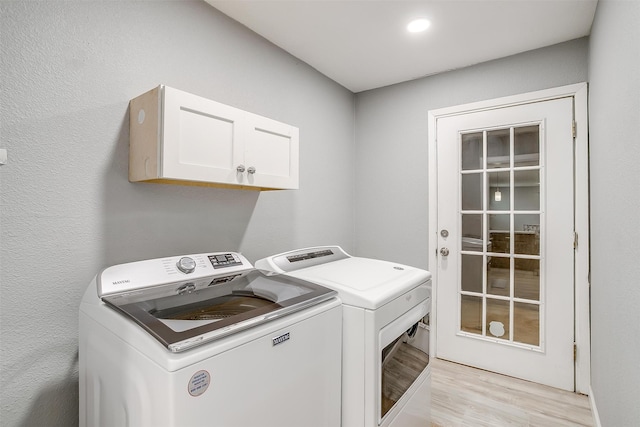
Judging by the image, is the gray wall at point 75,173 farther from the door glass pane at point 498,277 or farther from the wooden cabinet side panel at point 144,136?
the door glass pane at point 498,277

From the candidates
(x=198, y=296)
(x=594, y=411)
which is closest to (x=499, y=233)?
(x=594, y=411)

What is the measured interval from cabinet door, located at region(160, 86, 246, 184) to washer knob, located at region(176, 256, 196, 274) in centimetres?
40

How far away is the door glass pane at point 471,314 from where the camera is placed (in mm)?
2543

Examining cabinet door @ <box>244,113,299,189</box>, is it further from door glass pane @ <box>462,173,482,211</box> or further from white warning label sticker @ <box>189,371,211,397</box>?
door glass pane @ <box>462,173,482,211</box>

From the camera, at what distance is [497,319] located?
247 centimetres

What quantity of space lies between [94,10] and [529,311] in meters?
3.12

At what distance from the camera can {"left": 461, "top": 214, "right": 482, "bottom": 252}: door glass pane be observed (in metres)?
2.54

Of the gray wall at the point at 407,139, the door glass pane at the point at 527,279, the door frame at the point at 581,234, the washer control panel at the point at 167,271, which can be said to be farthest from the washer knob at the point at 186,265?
the door frame at the point at 581,234

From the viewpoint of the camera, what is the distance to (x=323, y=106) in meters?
2.72

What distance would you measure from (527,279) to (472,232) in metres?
0.50

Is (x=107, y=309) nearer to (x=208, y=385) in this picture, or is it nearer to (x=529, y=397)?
(x=208, y=385)

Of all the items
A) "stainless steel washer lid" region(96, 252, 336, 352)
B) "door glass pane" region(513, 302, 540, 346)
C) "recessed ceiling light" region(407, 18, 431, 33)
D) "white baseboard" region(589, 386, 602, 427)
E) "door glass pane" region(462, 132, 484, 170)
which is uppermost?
"recessed ceiling light" region(407, 18, 431, 33)

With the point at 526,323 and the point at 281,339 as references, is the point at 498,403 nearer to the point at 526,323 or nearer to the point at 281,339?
the point at 526,323

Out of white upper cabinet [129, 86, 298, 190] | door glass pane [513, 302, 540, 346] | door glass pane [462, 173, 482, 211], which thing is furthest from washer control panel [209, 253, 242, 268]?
door glass pane [513, 302, 540, 346]
